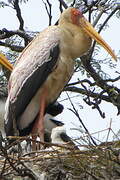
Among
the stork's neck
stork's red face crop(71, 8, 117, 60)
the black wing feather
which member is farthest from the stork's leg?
stork's red face crop(71, 8, 117, 60)

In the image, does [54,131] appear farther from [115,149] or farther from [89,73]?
[115,149]

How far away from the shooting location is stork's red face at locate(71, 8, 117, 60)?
8375mm

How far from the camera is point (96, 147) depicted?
6527mm

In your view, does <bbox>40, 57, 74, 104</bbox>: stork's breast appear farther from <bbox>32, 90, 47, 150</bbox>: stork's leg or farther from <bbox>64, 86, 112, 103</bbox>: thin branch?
<bbox>64, 86, 112, 103</bbox>: thin branch

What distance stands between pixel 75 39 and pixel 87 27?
11.8 inches

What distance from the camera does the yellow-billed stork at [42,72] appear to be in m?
8.10

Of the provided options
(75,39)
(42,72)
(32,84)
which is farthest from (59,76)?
(75,39)

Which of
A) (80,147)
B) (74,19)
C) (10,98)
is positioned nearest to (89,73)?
(74,19)

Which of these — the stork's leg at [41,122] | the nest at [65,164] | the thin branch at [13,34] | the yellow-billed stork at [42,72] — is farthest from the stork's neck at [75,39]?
the nest at [65,164]

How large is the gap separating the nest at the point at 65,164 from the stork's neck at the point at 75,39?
1.81m

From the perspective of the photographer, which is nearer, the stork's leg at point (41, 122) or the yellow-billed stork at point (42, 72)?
the yellow-billed stork at point (42, 72)

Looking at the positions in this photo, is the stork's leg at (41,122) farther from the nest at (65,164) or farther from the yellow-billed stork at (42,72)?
the nest at (65,164)

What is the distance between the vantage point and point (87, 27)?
8648 millimetres

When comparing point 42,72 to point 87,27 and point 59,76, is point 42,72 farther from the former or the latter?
point 87,27
